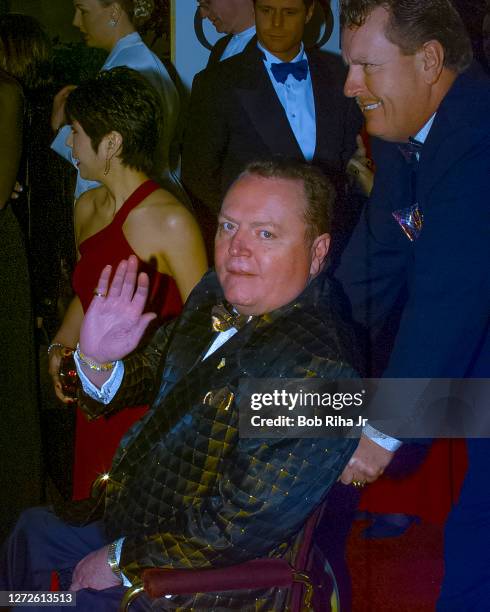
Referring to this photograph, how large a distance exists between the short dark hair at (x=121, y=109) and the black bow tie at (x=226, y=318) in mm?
636

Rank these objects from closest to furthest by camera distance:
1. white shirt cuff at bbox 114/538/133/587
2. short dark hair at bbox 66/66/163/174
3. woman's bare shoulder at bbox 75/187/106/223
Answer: white shirt cuff at bbox 114/538/133/587, short dark hair at bbox 66/66/163/174, woman's bare shoulder at bbox 75/187/106/223

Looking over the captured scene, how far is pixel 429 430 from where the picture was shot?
65.2 inches

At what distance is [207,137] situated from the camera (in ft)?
6.75

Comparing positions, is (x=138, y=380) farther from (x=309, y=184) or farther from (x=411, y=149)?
(x=411, y=149)

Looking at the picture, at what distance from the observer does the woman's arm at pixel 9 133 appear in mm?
2004

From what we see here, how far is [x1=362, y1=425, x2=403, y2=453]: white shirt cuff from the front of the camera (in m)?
1.46

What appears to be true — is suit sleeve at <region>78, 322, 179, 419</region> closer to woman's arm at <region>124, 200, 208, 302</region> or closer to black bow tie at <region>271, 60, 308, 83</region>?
woman's arm at <region>124, 200, 208, 302</region>

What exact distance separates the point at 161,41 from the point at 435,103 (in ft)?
2.52

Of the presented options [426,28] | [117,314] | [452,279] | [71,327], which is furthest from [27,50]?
[452,279]

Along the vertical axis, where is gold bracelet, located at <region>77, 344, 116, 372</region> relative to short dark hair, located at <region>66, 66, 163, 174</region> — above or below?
below

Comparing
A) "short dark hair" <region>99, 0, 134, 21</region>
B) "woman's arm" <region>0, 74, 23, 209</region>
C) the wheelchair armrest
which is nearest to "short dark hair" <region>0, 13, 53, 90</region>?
"woman's arm" <region>0, 74, 23, 209</region>

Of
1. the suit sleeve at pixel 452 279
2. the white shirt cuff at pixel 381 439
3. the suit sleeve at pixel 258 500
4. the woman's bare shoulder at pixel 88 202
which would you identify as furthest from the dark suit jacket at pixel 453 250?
the woman's bare shoulder at pixel 88 202

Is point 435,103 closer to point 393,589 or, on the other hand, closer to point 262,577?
point 262,577

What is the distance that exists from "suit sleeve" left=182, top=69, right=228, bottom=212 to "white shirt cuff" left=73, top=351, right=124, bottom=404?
623mm
